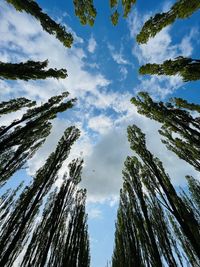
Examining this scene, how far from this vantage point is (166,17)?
4676 millimetres

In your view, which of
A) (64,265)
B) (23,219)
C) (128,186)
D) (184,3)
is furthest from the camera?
(128,186)

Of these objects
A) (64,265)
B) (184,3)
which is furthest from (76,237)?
(184,3)

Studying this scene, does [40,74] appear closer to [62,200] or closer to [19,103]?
[19,103]

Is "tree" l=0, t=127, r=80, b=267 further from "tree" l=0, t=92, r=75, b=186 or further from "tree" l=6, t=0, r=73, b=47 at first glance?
"tree" l=6, t=0, r=73, b=47

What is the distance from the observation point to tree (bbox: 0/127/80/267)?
8.05 m

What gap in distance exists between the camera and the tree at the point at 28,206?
8055mm

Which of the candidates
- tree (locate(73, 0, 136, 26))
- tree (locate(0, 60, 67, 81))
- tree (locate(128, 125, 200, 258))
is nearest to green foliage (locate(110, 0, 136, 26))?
tree (locate(73, 0, 136, 26))

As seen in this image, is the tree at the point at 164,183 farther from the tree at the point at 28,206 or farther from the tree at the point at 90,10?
the tree at the point at 90,10

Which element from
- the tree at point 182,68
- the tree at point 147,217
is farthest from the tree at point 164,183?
the tree at point 182,68

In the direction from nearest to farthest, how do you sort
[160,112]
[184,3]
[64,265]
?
[184,3] → [160,112] → [64,265]

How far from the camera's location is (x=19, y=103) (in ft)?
30.7

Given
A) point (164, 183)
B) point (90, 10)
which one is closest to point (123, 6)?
point (90, 10)

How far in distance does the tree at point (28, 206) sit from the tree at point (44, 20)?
7029mm

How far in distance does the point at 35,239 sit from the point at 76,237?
10.7 feet
